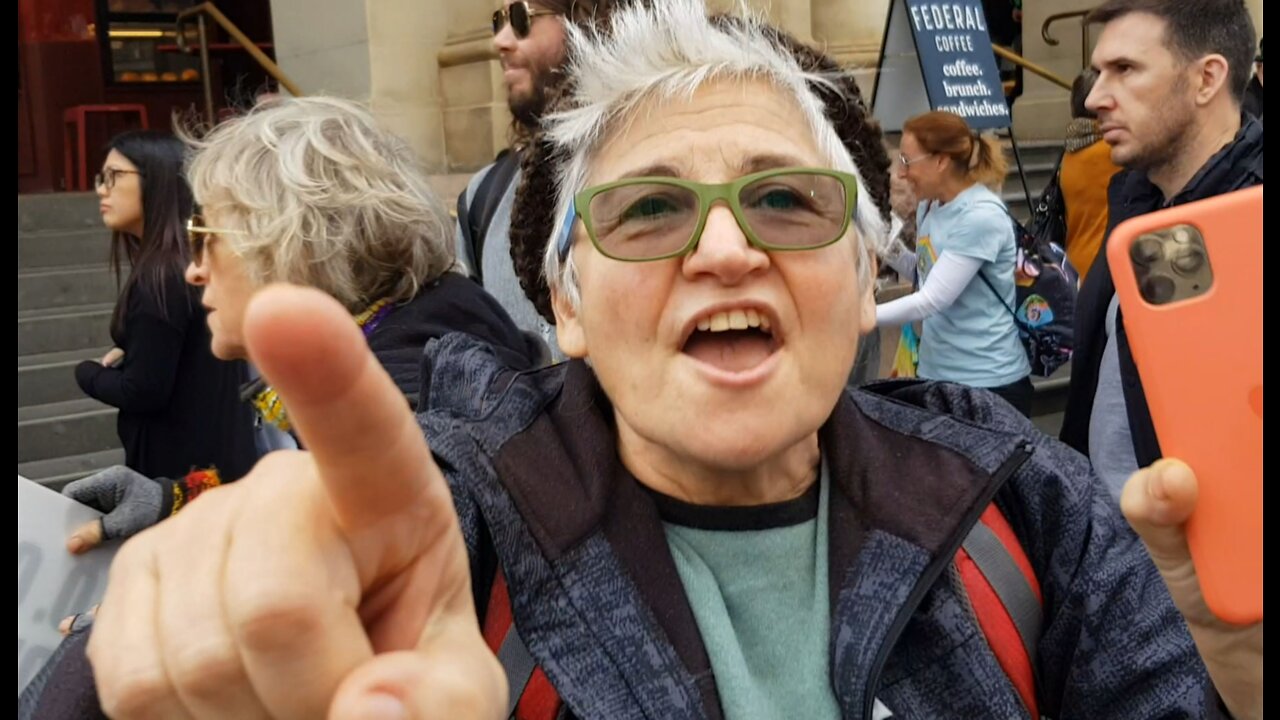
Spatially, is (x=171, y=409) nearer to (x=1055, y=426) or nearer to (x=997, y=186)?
(x=997, y=186)

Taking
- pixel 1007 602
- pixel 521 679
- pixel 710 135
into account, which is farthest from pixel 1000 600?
pixel 710 135

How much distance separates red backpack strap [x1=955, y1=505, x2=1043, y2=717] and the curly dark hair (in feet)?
1.85

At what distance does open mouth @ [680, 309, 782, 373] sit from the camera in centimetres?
152

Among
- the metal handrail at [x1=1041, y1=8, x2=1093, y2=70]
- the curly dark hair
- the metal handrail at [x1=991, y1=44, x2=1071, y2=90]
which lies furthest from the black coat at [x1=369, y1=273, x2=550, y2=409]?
the metal handrail at [x1=1041, y1=8, x2=1093, y2=70]

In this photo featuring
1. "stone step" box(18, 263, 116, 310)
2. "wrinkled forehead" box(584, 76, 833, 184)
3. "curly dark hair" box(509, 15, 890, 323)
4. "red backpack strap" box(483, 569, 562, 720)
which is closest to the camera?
"red backpack strap" box(483, 569, 562, 720)

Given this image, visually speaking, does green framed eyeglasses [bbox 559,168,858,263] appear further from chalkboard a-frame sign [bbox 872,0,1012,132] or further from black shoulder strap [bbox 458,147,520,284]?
chalkboard a-frame sign [bbox 872,0,1012,132]

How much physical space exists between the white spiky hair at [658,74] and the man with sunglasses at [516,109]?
1.44 m

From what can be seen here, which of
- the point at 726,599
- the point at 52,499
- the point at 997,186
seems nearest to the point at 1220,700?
the point at 726,599

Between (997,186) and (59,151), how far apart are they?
349 inches

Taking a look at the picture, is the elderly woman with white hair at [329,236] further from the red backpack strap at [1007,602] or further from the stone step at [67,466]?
the stone step at [67,466]

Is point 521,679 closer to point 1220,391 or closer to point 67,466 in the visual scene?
point 1220,391

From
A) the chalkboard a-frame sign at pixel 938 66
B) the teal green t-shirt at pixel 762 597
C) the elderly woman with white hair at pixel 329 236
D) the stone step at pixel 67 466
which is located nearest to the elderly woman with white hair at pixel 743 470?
the teal green t-shirt at pixel 762 597

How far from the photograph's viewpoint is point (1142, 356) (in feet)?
3.58

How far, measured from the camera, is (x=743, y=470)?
1.55 meters
